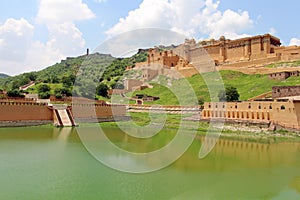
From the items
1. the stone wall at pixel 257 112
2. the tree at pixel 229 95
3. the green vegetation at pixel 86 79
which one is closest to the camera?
the stone wall at pixel 257 112

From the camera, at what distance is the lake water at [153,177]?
10695 millimetres

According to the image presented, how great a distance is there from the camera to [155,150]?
19.8 m

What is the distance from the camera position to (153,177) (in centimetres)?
1272

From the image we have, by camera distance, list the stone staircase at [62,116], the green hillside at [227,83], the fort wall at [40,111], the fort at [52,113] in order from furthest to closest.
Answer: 1. the green hillside at [227,83]
2. the stone staircase at [62,116]
3. the fort at [52,113]
4. the fort wall at [40,111]

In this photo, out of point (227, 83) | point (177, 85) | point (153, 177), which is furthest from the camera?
point (177, 85)

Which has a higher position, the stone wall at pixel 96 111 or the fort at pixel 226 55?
the fort at pixel 226 55

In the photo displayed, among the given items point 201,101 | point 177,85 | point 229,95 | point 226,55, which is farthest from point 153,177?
point 226,55

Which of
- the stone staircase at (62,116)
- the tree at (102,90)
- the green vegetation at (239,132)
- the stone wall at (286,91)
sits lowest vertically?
the green vegetation at (239,132)

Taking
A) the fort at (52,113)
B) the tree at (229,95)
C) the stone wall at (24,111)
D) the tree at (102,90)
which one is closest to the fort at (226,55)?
the tree at (229,95)

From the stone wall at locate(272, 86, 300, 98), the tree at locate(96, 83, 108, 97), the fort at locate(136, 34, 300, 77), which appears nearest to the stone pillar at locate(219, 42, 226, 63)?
the fort at locate(136, 34, 300, 77)

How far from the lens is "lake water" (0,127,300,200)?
1070cm

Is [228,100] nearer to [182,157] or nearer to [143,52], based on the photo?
[182,157]

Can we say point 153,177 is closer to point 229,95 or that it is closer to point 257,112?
point 257,112

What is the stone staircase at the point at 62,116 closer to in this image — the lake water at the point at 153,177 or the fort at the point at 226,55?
the lake water at the point at 153,177
